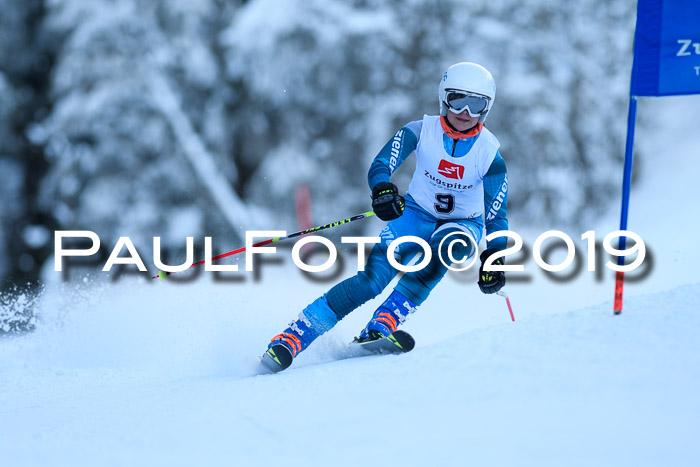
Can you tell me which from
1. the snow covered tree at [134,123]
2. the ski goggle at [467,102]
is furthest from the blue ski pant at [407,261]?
the snow covered tree at [134,123]

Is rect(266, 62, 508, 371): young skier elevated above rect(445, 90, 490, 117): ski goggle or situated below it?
below

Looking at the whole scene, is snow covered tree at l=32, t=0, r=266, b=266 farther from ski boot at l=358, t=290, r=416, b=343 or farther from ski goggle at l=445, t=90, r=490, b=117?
ski goggle at l=445, t=90, r=490, b=117

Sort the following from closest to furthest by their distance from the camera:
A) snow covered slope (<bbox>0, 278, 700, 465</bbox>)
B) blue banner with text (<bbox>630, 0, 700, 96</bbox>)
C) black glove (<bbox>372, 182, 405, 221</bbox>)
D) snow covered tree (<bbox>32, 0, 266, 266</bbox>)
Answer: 1. snow covered slope (<bbox>0, 278, 700, 465</bbox>)
2. blue banner with text (<bbox>630, 0, 700, 96</bbox>)
3. black glove (<bbox>372, 182, 405, 221</bbox>)
4. snow covered tree (<bbox>32, 0, 266, 266</bbox>)

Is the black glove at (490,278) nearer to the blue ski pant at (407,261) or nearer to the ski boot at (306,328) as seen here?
the blue ski pant at (407,261)

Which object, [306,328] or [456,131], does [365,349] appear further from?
[456,131]

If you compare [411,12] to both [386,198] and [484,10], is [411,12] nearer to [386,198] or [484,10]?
[484,10]

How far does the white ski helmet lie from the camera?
4.03m

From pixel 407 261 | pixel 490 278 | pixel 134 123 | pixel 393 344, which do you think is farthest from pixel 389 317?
pixel 134 123

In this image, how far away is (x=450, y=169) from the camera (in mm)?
4266

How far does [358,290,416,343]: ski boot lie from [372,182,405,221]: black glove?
1.99 ft

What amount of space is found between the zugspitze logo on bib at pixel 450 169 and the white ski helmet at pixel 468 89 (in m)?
0.31

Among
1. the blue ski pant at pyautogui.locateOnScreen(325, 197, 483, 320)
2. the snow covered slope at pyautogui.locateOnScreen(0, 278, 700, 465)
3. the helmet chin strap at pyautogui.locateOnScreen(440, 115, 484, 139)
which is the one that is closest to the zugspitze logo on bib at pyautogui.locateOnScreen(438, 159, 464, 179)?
the helmet chin strap at pyautogui.locateOnScreen(440, 115, 484, 139)

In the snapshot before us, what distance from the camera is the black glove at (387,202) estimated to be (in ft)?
13.2

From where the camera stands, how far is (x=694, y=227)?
1081cm
